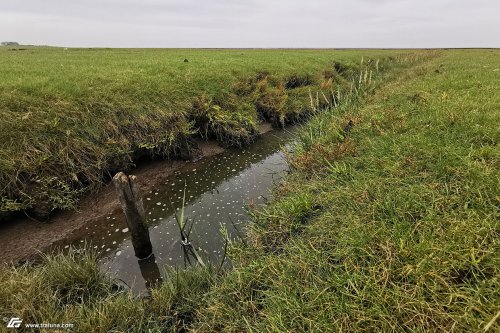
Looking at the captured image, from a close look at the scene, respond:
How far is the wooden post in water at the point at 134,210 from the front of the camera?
5645 mm

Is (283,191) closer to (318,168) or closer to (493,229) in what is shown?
(318,168)

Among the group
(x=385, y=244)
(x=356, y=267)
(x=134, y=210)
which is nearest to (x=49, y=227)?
(x=134, y=210)

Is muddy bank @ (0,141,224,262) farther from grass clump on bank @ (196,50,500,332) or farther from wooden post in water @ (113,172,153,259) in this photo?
grass clump on bank @ (196,50,500,332)

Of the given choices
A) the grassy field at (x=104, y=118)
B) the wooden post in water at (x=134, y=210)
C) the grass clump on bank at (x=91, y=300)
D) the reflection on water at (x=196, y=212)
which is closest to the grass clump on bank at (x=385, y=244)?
the grass clump on bank at (x=91, y=300)

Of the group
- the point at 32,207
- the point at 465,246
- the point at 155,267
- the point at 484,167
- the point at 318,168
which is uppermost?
the point at 484,167

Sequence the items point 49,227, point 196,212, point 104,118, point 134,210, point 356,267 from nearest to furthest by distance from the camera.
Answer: point 356,267 < point 134,210 < point 49,227 < point 196,212 < point 104,118

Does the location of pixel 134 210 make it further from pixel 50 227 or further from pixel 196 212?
pixel 50 227

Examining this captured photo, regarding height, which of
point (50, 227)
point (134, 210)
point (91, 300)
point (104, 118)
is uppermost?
point (104, 118)

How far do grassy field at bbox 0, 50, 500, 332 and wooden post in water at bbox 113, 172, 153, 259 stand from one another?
108 centimetres

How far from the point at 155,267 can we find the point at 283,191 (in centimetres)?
343

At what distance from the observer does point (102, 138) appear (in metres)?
9.18

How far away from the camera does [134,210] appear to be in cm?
597

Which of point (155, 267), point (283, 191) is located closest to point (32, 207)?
point (155, 267)

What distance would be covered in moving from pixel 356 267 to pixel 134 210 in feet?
14.3
